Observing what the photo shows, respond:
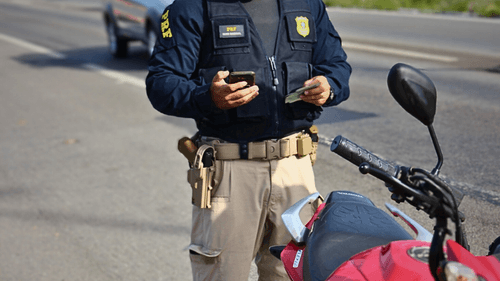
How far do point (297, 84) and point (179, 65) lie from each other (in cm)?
51

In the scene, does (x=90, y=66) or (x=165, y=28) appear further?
(x=90, y=66)

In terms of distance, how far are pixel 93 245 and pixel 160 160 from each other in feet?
5.80

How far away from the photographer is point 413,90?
140 cm

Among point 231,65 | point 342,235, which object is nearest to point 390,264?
point 342,235

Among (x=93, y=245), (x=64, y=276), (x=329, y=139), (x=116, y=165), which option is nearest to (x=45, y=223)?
(x=93, y=245)

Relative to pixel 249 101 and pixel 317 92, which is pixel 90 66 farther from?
pixel 317 92

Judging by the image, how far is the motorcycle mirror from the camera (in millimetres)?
1396

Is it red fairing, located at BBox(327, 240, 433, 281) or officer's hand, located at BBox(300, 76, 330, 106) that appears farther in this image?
officer's hand, located at BBox(300, 76, 330, 106)

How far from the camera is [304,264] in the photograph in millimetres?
1619

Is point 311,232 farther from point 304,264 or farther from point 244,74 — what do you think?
point 244,74

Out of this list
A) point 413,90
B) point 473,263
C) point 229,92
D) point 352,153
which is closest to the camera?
point 473,263

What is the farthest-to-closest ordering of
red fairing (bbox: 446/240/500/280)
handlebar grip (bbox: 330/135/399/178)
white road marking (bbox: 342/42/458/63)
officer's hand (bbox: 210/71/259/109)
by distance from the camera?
white road marking (bbox: 342/42/458/63)
officer's hand (bbox: 210/71/259/109)
handlebar grip (bbox: 330/135/399/178)
red fairing (bbox: 446/240/500/280)

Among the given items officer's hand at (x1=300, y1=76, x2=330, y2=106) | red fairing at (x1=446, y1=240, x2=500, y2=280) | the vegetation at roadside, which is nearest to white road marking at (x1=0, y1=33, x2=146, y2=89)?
officer's hand at (x1=300, y1=76, x2=330, y2=106)

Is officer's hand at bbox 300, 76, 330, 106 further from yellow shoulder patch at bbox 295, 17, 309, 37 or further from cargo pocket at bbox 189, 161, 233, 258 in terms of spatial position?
cargo pocket at bbox 189, 161, 233, 258
